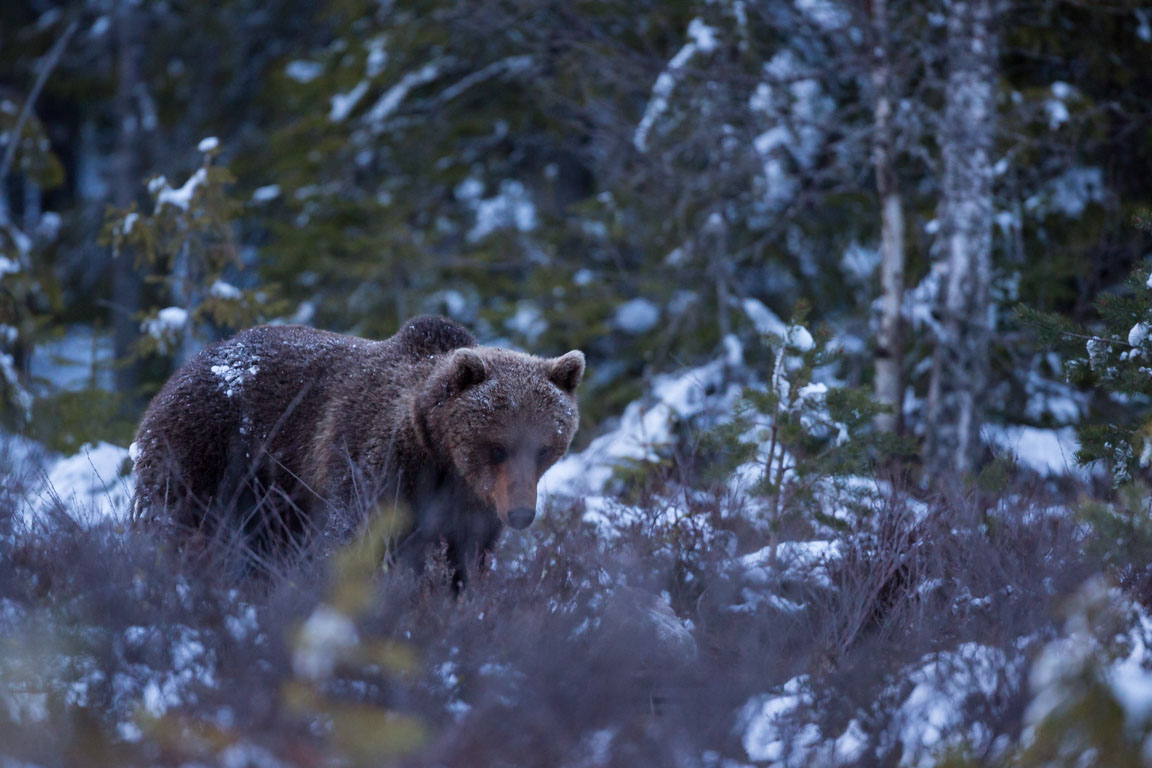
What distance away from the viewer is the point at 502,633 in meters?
3.81

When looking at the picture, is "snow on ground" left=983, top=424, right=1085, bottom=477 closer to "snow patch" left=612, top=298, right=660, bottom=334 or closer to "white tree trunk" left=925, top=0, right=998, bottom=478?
"white tree trunk" left=925, top=0, right=998, bottom=478

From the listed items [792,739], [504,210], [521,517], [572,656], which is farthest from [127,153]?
[792,739]

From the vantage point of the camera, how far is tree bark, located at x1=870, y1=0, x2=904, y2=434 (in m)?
9.17

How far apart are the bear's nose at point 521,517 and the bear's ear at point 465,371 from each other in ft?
2.64

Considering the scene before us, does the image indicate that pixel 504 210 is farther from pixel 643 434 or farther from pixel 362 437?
pixel 362 437

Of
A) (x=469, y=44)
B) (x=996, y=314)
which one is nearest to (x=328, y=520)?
(x=996, y=314)

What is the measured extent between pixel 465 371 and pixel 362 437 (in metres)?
0.65

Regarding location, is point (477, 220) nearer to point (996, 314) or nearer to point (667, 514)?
point (996, 314)

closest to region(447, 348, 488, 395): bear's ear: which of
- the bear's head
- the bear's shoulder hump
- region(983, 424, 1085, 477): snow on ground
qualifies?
the bear's head

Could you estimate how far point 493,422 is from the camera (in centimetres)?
512

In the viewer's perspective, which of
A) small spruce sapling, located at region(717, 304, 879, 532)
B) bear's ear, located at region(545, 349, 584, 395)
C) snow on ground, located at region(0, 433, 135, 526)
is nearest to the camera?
snow on ground, located at region(0, 433, 135, 526)

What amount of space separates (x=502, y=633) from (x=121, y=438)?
6.65m

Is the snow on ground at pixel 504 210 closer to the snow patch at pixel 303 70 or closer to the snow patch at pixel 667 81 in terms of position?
the snow patch at pixel 303 70

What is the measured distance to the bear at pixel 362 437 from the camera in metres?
5.10
